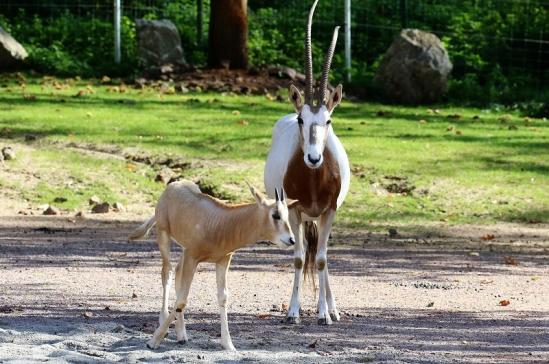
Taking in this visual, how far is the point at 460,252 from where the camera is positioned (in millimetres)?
12461

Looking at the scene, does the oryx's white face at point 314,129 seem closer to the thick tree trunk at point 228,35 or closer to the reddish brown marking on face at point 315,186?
the reddish brown marking on face at point 315,186

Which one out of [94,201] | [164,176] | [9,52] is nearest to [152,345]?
[94,201]

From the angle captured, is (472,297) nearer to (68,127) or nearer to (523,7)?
(68,127)

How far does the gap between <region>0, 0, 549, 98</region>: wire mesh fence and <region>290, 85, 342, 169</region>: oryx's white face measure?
12.8 metres

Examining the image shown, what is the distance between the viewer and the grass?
14375 millimetres

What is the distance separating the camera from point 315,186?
31.0 feet

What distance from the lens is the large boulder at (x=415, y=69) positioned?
20.9 meters

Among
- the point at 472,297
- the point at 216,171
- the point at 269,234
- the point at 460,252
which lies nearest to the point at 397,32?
the point at 216,171

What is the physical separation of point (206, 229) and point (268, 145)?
870 centimetres

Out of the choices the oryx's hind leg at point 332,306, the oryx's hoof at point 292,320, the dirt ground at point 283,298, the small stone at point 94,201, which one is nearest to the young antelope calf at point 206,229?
the dirt ground at point 283,298

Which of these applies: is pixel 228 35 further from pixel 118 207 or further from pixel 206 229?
pixel 206 229

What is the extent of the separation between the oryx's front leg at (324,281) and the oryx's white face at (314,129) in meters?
0.58

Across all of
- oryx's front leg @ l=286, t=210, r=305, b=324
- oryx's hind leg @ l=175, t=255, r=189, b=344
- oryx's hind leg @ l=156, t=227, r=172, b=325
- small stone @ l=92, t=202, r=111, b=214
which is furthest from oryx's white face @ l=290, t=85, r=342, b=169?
small stone @ l=92, t=202, r=111, b=214

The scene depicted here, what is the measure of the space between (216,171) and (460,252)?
365 centimetres
